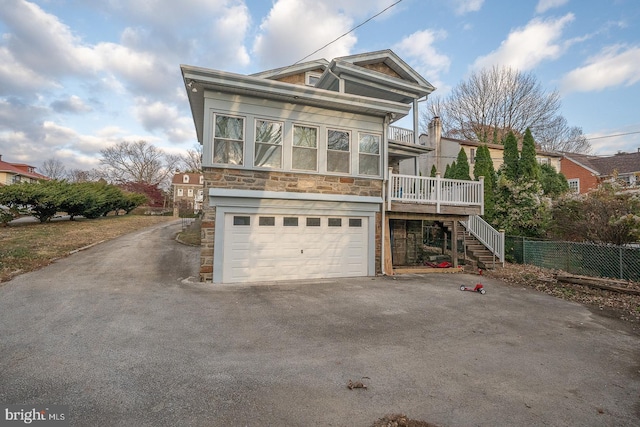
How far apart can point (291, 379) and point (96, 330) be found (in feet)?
11.5

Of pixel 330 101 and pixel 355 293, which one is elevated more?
pixel 330 101

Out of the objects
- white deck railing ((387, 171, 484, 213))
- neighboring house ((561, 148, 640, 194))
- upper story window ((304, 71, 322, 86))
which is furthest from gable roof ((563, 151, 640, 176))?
upper story window ((304, 71, 322, 86))

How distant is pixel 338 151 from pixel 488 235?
7.63 meters

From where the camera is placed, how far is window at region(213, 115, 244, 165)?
8562 millimetres

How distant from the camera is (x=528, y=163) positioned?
15.3 m

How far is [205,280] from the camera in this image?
27.4 ft

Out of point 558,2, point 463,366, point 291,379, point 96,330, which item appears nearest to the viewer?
point 291,379

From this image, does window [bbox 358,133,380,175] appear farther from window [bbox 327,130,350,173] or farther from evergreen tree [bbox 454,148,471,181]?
evergreen tree [bbox 454,148,471,181]

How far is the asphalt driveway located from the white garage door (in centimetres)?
105

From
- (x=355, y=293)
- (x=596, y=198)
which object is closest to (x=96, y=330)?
(x=355, y=293)

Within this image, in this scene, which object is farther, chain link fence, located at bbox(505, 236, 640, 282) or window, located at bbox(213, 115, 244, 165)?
chain link fence, located at bbox(505, 236, 640, 282)

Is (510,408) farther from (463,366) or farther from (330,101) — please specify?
(330,101)

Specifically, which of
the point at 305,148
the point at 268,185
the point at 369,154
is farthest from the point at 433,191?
the point at 268,185

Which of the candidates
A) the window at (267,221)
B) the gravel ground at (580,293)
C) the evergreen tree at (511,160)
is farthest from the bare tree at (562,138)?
the window at (267,221)
